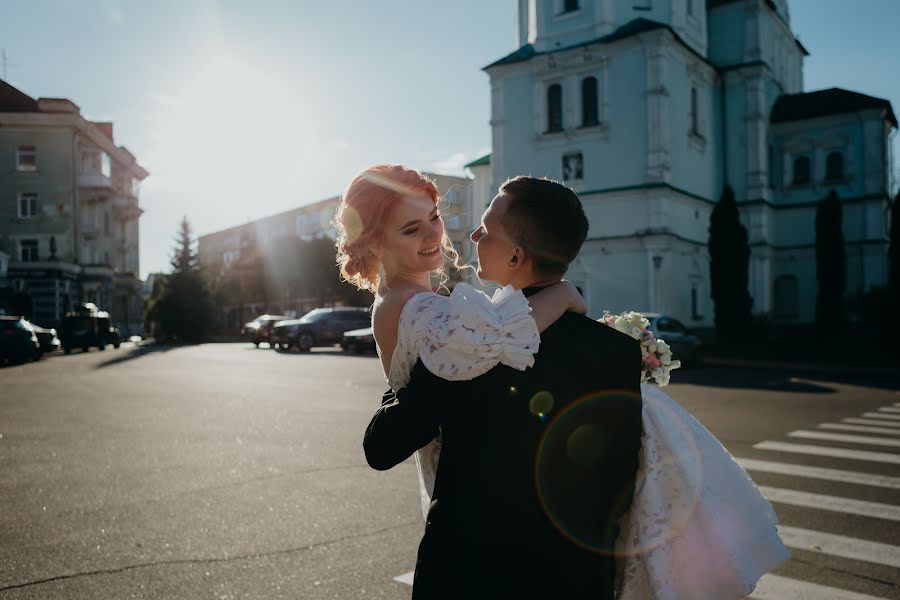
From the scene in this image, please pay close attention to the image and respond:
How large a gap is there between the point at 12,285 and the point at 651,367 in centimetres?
5616

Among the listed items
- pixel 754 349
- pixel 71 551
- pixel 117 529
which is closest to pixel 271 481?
pixel 117 529

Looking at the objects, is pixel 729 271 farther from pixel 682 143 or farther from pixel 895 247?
pixel 682 143

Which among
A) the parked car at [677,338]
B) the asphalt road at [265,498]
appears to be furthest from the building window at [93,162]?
the asphalt road at [265,498]

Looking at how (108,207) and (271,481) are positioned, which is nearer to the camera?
(271,481)

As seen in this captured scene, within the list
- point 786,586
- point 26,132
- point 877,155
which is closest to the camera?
point 786,586

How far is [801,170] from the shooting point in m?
47.1

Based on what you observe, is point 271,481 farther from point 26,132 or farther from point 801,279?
point 26,132

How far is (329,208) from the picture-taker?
95.2 m

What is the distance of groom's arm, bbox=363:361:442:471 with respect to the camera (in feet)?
6.03

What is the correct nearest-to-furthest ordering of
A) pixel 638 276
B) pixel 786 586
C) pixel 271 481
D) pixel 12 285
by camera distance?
pixel 786 586 → pixel 271 481 → pixel 638 276 → pixel 12 285

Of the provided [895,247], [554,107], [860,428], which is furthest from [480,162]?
[860,428]

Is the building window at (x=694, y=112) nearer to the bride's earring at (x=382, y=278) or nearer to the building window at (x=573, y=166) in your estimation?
the building window at (x=573, y=166)

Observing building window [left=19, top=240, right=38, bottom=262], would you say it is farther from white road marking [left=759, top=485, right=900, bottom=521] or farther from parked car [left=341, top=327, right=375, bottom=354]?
white road marking [left=759, top=485, right=900, bottom=521]

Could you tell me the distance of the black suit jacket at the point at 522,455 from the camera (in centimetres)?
185
